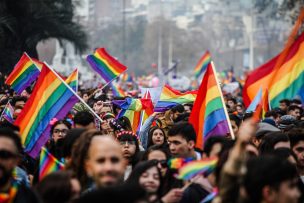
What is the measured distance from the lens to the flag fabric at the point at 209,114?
968cm

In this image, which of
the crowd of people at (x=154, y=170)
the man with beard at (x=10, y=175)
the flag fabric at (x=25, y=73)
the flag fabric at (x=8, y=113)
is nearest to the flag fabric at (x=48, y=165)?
the crowd of people at (x=154, y=170)

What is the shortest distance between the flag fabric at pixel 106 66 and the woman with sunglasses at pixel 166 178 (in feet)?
27.3

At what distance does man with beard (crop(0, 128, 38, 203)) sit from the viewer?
22.1ft

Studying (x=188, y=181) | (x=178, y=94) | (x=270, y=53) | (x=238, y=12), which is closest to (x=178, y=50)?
(x=270, y=53)

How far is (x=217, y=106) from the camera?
32.6ft

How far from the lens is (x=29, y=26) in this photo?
29344 mm

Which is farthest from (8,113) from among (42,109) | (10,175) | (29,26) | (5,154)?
(29,26)

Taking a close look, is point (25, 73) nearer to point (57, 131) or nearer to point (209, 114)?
point (57, 131)

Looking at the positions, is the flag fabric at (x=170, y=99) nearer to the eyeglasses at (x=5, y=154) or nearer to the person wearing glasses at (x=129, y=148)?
the person wearing glasses at (x=129, y=148)

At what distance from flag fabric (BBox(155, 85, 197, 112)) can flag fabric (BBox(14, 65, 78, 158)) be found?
3.05 m

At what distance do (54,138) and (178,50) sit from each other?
110 m

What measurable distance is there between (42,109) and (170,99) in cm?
433

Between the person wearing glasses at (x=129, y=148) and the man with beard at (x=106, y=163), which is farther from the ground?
the man with beard at (x=106, y=163)

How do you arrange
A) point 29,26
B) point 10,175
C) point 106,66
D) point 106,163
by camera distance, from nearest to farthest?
point 106,163, point 10,175, point 106,66, point 29,26
